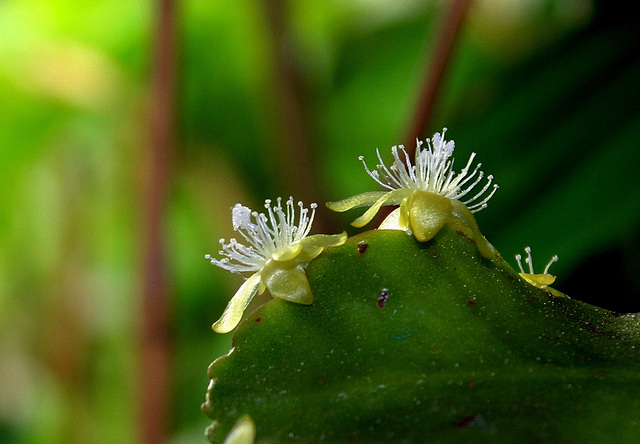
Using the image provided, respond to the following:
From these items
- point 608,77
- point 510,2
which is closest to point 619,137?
point 608,77

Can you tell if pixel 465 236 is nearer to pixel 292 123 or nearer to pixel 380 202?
pixel 380 202

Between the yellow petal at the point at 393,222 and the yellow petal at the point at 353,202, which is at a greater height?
the yellow petal at the point at 353,202

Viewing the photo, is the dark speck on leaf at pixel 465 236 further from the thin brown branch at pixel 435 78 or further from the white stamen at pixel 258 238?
the thin brown branch at pixel 435 78

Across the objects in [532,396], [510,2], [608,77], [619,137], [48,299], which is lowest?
[532,396]

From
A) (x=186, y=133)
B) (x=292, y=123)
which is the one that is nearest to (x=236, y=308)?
(x=292, y=123)

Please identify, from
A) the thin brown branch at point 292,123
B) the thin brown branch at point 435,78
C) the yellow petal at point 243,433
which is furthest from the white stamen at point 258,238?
the thin brown branch at point 292,123

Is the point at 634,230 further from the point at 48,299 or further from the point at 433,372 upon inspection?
the point at 48,299

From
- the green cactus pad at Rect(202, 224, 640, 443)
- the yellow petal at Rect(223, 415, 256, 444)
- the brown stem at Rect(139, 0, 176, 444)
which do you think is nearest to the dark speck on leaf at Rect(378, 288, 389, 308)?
the green cactus pad at Rect(202, 224, 640, 443)
